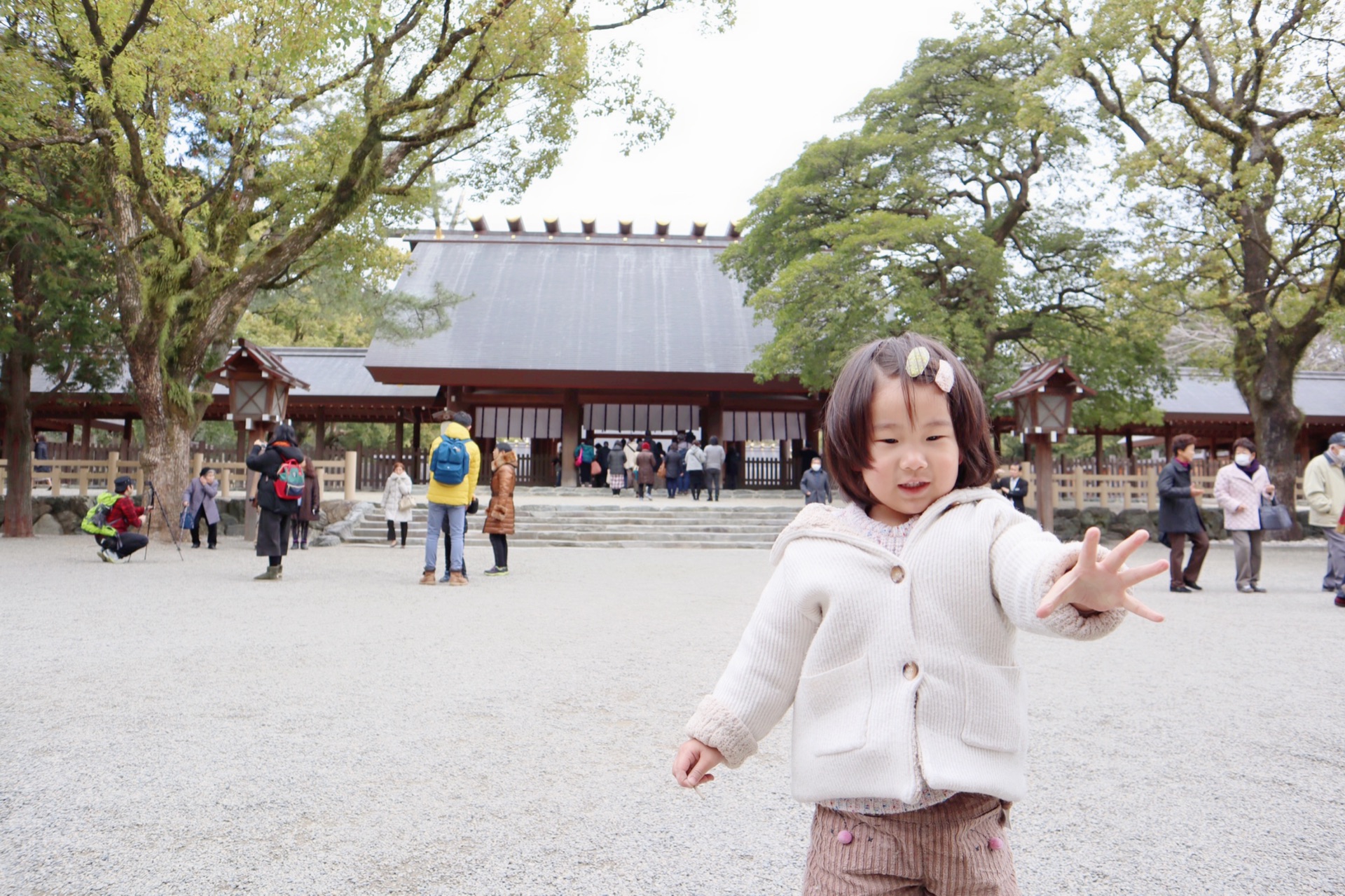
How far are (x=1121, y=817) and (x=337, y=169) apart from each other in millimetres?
14153

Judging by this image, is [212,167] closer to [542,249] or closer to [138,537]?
[138,537]

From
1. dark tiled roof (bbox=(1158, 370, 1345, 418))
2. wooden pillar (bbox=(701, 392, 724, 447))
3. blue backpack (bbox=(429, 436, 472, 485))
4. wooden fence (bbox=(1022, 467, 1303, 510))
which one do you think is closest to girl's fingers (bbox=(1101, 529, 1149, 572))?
blue backpack (bbox=(429, 436, 472, 485))

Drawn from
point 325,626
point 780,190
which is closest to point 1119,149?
point 780,190

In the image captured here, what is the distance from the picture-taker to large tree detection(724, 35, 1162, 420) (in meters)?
17.2

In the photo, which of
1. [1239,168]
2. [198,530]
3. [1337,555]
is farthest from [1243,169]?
[198,530]

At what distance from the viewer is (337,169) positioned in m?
14.4

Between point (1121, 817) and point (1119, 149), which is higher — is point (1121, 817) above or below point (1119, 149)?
below

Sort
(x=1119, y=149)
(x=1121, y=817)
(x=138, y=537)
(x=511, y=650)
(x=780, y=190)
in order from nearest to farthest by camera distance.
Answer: (x=1121, y=817), (x=511, y=650), (x=138, y=537), (x=1119, y=149), (x=780, y=190)

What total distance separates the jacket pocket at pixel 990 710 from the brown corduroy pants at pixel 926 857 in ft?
0.29

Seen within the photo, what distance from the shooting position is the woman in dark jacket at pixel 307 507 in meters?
13.8

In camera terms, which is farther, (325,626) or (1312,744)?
(325,626)

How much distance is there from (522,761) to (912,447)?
7.95 ft

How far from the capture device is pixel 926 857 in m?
1.45

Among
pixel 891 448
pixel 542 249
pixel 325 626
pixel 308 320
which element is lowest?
pixel 325 626
